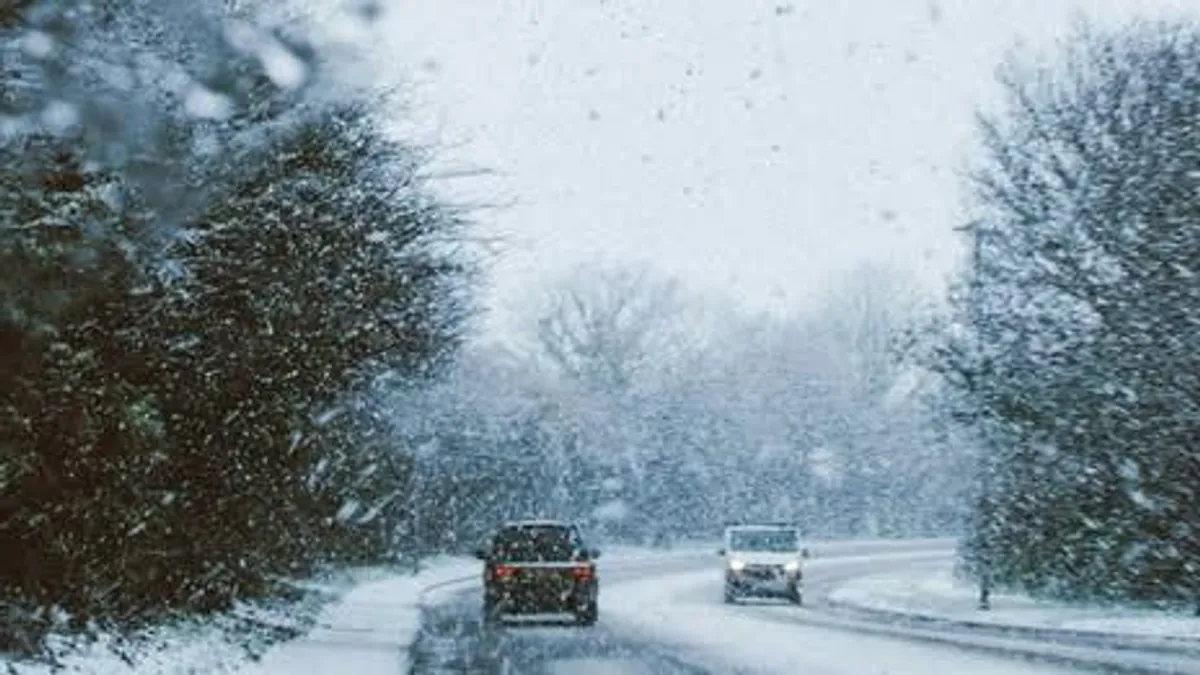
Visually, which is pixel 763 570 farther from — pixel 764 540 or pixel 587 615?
pixel 587 615

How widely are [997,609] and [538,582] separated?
12.2 m

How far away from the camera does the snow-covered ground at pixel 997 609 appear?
3119cm

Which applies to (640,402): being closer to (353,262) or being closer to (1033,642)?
(1033,642)

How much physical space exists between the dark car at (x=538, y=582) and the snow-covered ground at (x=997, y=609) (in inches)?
303

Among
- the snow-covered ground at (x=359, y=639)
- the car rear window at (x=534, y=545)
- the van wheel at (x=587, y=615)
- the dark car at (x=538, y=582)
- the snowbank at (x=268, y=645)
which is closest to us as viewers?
the snowbank at (x=268, y=645)

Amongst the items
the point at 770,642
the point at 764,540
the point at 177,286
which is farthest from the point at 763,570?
the point at 177,286

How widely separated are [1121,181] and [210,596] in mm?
17943

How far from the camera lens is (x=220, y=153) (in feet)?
53.5

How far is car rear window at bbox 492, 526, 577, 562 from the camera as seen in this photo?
1225 inches

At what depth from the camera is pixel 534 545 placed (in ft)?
103

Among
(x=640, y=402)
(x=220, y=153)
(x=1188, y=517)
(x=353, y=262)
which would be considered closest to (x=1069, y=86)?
(x=1188, y=517)

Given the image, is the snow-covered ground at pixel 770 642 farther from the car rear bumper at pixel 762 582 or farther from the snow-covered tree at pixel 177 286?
the snow-covered tree at pixel 177 286

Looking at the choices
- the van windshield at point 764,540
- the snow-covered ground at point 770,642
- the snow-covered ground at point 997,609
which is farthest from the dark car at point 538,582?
the van windshield at point 764,540

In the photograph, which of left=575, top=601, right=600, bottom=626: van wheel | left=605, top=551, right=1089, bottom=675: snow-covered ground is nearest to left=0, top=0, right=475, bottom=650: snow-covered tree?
left=575, top=601, right=600, bottom=626: van wheel
